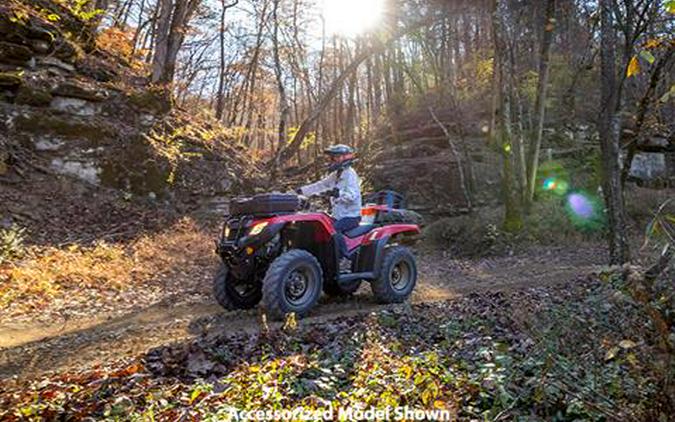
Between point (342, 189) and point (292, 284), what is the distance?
4.87 ft

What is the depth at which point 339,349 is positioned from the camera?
4289 mm

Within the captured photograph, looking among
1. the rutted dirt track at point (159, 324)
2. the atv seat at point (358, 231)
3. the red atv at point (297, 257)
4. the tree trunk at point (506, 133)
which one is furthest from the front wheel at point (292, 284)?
the tree trunk at point (506, 133)

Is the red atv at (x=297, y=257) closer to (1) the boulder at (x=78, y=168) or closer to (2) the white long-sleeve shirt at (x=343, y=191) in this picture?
(2) the white long-sleeve shirt at (x=343, y=191)

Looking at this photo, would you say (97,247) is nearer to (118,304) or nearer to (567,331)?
(118,304)

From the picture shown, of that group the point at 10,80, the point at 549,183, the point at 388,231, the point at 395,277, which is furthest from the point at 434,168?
the point at 10,80

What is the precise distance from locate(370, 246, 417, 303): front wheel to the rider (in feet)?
2.35

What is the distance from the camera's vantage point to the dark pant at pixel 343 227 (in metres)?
6.12

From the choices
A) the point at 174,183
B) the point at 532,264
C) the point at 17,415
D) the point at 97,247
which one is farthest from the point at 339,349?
the point at 174,183

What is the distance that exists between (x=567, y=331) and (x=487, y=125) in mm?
15107

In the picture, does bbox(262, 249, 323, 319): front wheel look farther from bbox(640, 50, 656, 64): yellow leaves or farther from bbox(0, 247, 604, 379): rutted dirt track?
bbox(640, 50, 656, 64): yellow leaves

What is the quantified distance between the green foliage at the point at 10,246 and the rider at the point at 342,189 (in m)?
5.01

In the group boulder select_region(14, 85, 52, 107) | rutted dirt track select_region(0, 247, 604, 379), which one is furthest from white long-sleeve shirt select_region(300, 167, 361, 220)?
boulder select_region(14, 85, 52, 107)

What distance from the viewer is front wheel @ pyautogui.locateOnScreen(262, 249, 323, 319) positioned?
16.8 ft

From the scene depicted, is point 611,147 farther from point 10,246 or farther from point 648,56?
point 10,246
